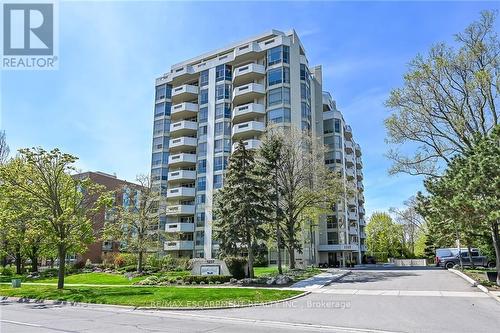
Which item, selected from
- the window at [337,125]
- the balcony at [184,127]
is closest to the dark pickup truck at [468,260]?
the window at [337,125]

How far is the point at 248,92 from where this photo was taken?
175 ft

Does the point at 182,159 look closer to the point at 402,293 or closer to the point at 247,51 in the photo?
the point at 247,51

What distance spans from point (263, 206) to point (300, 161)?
860 centimetres

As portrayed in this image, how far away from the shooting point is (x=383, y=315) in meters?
13.6

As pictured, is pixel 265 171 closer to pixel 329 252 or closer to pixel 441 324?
pixel 441 324

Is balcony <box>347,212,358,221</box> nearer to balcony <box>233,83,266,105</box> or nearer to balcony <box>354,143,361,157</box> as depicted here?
balcony <box>354,143,361,157</box>

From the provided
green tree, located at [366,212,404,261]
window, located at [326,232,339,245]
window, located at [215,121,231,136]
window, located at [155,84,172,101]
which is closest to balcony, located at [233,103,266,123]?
window, located at [215,121,231,136]

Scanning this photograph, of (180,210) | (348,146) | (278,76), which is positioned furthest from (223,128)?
(348,146)

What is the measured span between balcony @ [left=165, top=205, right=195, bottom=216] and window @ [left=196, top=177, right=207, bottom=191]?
2860 millimetres

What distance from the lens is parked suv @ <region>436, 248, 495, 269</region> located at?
3809 centimetres

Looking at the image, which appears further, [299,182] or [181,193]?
[181,193]

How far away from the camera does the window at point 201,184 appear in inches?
2227

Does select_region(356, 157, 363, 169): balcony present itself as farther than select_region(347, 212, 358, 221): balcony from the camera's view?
Yes

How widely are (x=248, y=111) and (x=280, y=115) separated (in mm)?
4574
